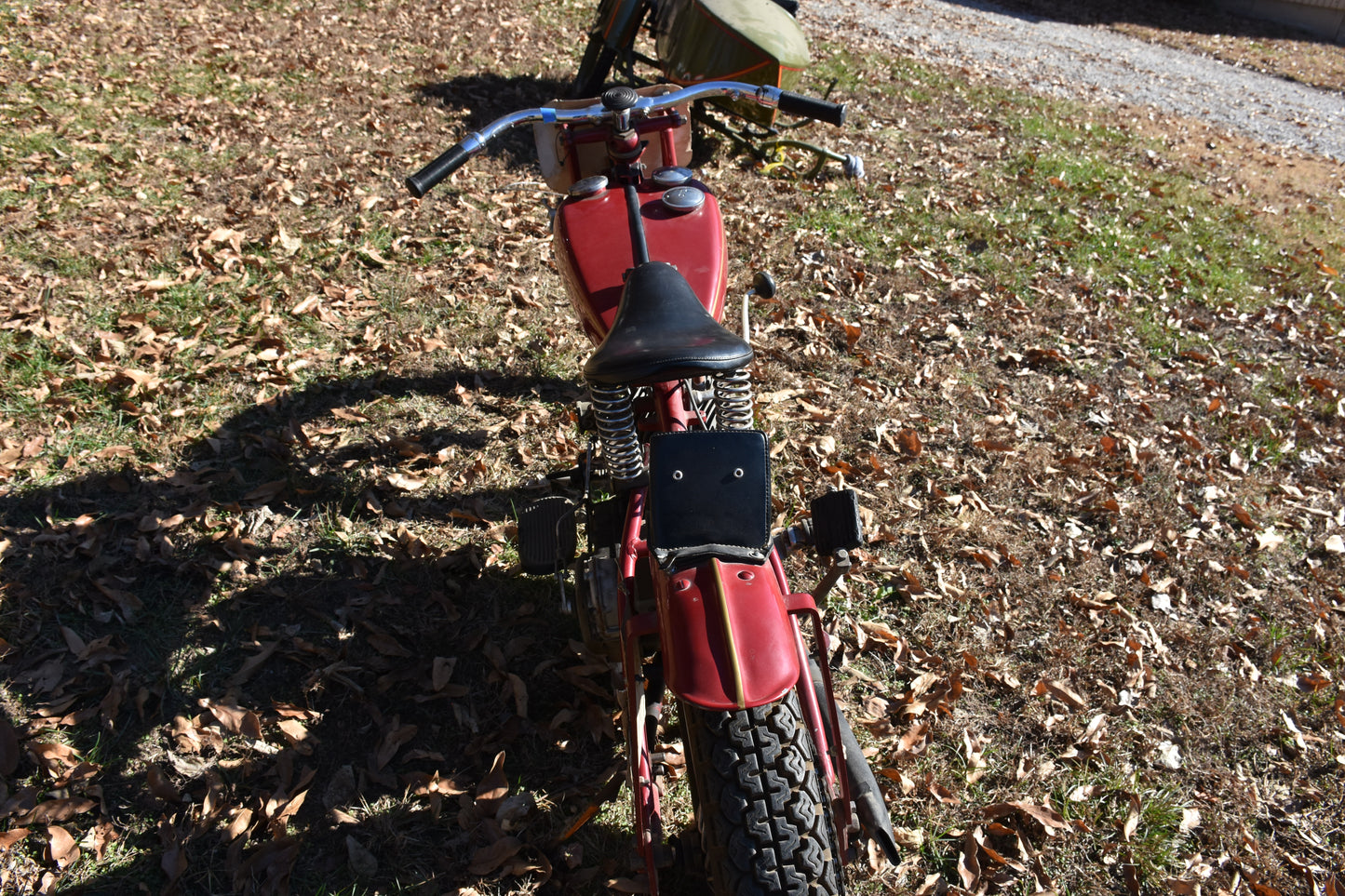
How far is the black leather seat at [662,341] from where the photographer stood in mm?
2348

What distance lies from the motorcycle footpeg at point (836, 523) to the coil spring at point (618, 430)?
696mm

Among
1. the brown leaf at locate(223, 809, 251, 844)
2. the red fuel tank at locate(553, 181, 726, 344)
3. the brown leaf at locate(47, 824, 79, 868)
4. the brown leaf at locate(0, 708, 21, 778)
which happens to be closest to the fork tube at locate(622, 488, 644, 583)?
the red fuel tank at locate(553, 181, 726, 344)

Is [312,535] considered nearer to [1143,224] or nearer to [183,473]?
[183,473]

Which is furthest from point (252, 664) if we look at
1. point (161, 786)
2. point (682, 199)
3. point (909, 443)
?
point (909, 443)

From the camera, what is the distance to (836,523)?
8.46 feet

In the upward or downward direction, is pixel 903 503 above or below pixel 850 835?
below

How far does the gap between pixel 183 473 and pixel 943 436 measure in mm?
4368

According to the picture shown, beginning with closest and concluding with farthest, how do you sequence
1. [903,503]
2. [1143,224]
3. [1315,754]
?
[1315,754], [903,503], [1143,224]

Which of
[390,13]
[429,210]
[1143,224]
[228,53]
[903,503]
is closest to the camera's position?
[903,503]

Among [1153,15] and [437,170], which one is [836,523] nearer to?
[437,170]

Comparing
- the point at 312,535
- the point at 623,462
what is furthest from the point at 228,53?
the point at 623,462

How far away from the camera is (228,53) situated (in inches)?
342

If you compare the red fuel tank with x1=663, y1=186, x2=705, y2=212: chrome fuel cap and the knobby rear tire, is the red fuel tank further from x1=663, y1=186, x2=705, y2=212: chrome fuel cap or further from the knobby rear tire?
the knobby rear tire

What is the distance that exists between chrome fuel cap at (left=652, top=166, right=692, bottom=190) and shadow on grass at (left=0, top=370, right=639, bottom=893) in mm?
Answer: 1848
